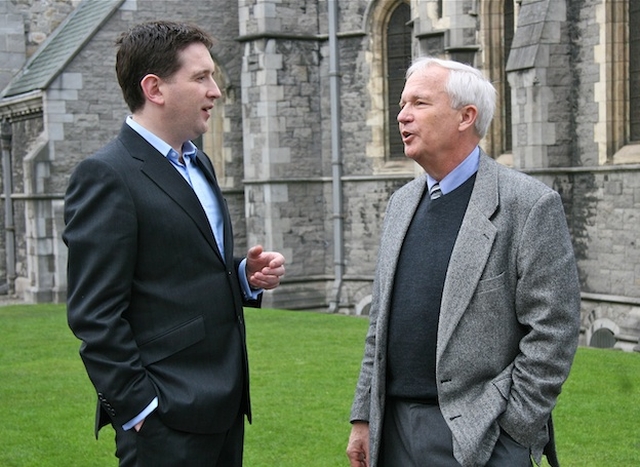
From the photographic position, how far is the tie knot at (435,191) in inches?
155

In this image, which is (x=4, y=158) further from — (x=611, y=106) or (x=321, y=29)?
(x=611, y=106)

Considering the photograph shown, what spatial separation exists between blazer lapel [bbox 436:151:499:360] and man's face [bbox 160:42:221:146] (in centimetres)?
98

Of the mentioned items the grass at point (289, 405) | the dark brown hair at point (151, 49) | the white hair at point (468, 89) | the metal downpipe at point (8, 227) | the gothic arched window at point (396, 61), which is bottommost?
the grass at point (289, 405)

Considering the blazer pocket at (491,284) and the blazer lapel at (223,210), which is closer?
the blazer pocket at (491,284)

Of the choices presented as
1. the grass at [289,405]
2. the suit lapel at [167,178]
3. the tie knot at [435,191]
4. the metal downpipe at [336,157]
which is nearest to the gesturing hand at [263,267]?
the suit lapel at [167,178]

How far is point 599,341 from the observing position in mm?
15359

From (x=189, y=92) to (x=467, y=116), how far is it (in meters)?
0.95

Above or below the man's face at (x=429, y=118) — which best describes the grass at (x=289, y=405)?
below

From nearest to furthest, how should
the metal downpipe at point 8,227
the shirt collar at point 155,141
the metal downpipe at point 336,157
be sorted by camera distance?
the shirt collar at point 155,141
the metal downpipe at point 336,157
the metal downpipe at point 8,227

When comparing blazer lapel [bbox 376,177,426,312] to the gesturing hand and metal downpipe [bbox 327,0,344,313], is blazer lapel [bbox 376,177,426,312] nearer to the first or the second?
the gesturing hand

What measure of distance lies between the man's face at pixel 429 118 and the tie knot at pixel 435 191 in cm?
14

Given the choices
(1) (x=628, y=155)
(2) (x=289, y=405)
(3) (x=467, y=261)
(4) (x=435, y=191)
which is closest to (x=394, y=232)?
(4) (x=435, y=191)

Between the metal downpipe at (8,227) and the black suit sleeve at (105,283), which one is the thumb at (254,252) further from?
the metal downpipe at (8,227)

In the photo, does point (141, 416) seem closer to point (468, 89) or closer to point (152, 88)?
point (152, 88)
